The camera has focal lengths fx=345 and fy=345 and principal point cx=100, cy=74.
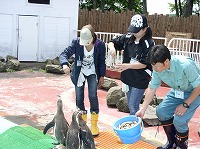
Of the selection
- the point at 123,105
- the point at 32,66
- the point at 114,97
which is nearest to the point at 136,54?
the point at 123,105

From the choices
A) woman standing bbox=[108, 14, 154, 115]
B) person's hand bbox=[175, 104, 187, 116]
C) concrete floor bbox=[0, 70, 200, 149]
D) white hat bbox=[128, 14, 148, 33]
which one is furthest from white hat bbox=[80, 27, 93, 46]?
concrete floor bbox=[0, 70, 200, 149]

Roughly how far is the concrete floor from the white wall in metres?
2.83

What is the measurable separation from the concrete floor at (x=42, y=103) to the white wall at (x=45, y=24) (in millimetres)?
2833

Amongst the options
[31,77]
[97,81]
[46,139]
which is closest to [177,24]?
[31,77]

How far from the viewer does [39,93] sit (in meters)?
8.70

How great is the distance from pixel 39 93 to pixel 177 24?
8713 millimetres

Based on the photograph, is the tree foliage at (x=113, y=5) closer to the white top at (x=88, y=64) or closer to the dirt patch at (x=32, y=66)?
the dirt patch at (x=32, y=66)

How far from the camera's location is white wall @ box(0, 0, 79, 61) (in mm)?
13664

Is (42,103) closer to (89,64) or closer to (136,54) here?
(89,64)

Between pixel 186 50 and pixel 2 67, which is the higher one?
pixel 186 50

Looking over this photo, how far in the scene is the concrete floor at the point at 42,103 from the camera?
231 inches

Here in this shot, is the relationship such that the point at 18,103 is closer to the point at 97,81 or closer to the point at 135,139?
the point at 97,81

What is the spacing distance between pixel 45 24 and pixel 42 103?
7364mm

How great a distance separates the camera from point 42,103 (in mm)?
7617
